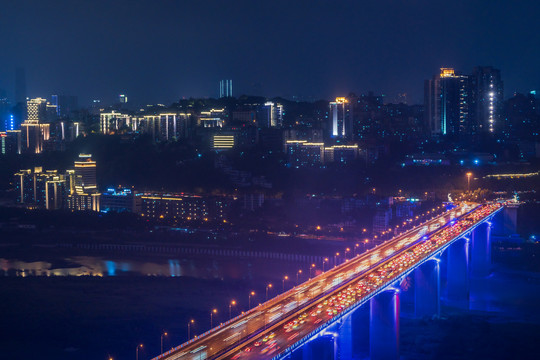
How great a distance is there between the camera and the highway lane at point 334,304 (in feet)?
17.5

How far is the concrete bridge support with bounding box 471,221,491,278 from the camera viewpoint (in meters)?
12.1

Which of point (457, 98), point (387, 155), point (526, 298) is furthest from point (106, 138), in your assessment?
point (526, 298)

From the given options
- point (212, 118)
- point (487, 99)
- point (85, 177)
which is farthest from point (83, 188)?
point (487, 99)

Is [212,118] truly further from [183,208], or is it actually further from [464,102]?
[183,208]

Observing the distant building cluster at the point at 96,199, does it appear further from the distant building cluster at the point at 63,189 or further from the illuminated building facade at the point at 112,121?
the illuminated building facade at the point at 112,121

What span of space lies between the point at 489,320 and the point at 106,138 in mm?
18543

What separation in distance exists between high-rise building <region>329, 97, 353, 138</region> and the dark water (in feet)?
43.1

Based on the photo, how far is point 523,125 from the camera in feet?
89.9

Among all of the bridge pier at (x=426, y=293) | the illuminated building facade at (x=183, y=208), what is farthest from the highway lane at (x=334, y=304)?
the illuminated building facade at (x=183, y=208)

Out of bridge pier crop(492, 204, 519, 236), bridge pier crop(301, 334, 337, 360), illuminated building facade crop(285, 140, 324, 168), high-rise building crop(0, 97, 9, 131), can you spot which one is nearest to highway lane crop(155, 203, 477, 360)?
bridge pier crop(301, 334, 337, 360)

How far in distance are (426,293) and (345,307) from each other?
3.06 metres

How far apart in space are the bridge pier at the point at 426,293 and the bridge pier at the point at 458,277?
109 centimetres

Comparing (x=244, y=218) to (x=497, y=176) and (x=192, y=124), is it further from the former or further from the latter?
(x=192, y=124)

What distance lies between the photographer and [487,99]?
26.9 meters
